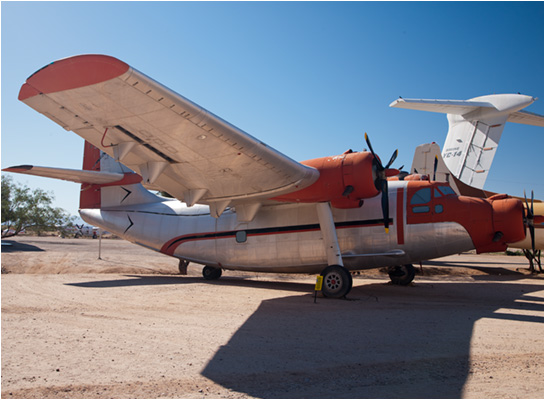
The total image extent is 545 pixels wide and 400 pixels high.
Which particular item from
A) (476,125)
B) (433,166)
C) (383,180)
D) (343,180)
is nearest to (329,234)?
(343,180)

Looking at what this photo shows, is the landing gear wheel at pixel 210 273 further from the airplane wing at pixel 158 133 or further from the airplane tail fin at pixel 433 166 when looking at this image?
the airplane tail fin at pixel 433 166

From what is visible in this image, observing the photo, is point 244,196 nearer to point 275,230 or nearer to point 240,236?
point 275,230

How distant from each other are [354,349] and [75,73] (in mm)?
6591

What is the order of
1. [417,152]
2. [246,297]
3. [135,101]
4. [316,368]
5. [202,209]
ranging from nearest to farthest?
1. [316,368]
2. [135,101]
3. [246,297]
4. [202,209]
5. [417,152]

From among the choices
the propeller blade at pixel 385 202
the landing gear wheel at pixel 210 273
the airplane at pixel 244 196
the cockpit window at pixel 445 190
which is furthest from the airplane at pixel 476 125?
the landing gear wheel at pixel 210 273

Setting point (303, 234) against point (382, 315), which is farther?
point (303, 234)

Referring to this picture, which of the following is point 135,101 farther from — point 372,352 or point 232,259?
point 232,259

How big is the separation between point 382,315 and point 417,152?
55.2 feet

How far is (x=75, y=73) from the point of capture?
630cm

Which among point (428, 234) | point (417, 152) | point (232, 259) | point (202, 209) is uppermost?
point (417, 152)

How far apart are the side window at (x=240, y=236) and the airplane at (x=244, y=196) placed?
0.04 metres

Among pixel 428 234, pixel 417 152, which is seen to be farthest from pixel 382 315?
pixel 417 152

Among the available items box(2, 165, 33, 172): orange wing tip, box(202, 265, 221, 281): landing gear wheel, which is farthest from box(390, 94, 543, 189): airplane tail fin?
box(2, 165, 33, 172): orange wing tip

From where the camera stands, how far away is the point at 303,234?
12734 mm
